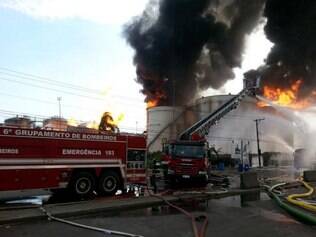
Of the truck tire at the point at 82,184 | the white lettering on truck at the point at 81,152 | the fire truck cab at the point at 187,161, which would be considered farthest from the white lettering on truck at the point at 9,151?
the fire truck cab at the point at 187,161

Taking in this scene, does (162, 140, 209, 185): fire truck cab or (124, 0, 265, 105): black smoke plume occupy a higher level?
(124, 0, 265, 105): black smoke plume

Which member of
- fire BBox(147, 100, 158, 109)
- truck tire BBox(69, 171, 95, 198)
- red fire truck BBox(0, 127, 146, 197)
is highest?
fire BBox(147, 100, 158, 109)

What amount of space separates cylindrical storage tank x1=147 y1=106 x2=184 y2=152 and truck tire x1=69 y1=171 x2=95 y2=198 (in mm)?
53862

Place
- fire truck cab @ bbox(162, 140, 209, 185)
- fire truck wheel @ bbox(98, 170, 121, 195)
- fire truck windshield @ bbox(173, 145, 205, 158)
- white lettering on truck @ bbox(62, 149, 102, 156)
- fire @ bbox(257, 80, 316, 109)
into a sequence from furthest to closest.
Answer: fire @ bbox(257, 80, 316, 109) < fire truck windshield @ bbox(173, 145, 205, 158) < fire truck cab @ bbox(162, 140, 209, 185) < fire truck wheel @ bbox(98, 170, 121, 195) < white lettering on truck @ bbox(62, 149, 102, 156)

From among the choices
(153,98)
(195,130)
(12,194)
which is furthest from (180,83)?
(12,194)

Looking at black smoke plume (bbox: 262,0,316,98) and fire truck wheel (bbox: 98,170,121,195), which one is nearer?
fire truck wheel (bbox: 98,170,121,195)

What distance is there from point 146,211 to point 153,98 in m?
62.5

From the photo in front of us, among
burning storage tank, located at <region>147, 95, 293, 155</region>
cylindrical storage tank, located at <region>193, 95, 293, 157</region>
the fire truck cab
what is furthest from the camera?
burning storage tank, located at <region>147, 95, 293, 155</region>

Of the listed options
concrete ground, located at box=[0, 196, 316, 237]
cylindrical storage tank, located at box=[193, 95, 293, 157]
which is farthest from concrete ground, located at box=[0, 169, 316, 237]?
cylindrical storage tank, located at box=[193, 95, 293, 157]

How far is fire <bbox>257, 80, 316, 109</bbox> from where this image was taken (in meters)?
52.7

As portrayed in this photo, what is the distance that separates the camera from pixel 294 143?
220 ft

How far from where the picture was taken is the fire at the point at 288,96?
52.7m

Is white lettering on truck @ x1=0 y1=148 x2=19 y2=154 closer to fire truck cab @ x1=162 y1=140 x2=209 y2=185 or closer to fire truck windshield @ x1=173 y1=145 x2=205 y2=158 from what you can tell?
fire truck cab @ x1=162 y1=140 x2=209 y2=185

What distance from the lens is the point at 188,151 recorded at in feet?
73.2
